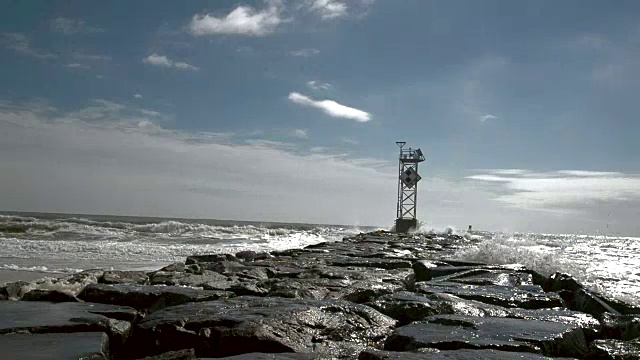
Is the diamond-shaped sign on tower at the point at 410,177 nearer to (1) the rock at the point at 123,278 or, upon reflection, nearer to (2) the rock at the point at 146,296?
(1) the rock at the point at 123,278

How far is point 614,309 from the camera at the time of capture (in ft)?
11.7

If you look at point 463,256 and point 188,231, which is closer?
point 463,256

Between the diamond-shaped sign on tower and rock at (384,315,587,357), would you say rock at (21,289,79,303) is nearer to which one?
rock at (384,315,587,357)

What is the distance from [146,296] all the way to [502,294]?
2.48 meters

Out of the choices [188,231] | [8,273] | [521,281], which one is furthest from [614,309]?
[188,231]

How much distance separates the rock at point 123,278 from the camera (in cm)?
419

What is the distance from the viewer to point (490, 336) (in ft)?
7.80

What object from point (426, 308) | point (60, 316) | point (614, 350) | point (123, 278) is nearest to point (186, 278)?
point (123, 278)

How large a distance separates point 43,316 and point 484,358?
2231 mm

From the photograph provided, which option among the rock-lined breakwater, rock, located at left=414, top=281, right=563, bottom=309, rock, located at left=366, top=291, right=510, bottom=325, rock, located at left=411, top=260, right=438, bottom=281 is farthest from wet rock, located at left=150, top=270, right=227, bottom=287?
rock, located at left=411, top=260, right=438, bottom=281

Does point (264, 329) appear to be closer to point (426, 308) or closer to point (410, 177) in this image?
point (426, 308)

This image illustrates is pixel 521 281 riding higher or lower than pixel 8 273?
higher

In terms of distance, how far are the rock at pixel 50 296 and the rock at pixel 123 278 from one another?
0.79 m

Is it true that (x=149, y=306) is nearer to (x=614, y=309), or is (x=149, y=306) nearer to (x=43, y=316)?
(x=43, y=316)
